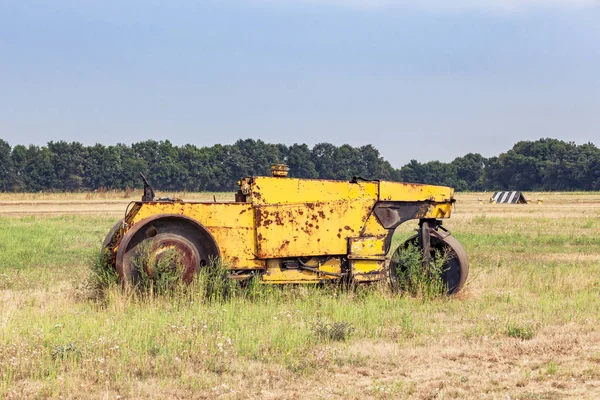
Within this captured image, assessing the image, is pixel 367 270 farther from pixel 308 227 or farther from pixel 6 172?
pixel 6 172

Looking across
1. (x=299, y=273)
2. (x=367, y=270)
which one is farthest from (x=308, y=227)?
(x=367, y=270)

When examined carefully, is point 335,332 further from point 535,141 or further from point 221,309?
point 535,141

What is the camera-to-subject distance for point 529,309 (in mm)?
10156

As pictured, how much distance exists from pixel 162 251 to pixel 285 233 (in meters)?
1.76

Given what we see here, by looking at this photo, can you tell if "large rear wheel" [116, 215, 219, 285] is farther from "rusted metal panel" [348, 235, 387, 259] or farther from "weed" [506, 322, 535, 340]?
"weed" [506, 322, 535, 340]

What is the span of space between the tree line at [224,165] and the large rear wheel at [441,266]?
80946mm

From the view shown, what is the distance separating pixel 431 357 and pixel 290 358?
1438mm

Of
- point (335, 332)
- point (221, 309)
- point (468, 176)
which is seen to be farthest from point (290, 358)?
point (468, 176)

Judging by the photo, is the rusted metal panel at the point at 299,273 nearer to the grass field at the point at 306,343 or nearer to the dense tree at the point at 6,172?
the grass field at the point at 306,343

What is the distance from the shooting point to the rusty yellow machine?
10.2 meters

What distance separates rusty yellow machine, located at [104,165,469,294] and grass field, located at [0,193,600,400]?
370 mm

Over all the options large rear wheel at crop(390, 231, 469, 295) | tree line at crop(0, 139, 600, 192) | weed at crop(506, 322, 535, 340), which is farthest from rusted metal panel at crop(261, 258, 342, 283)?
tree line at crop(0, 139, 600, 192)

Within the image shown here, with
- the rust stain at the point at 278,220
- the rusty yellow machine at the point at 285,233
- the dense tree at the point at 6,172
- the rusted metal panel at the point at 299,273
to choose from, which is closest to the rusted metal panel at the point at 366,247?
the rusty yellow machine at the point at 285,233

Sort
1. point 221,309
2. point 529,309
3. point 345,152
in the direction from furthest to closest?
point 345,152, point 529,309, point 221,309
